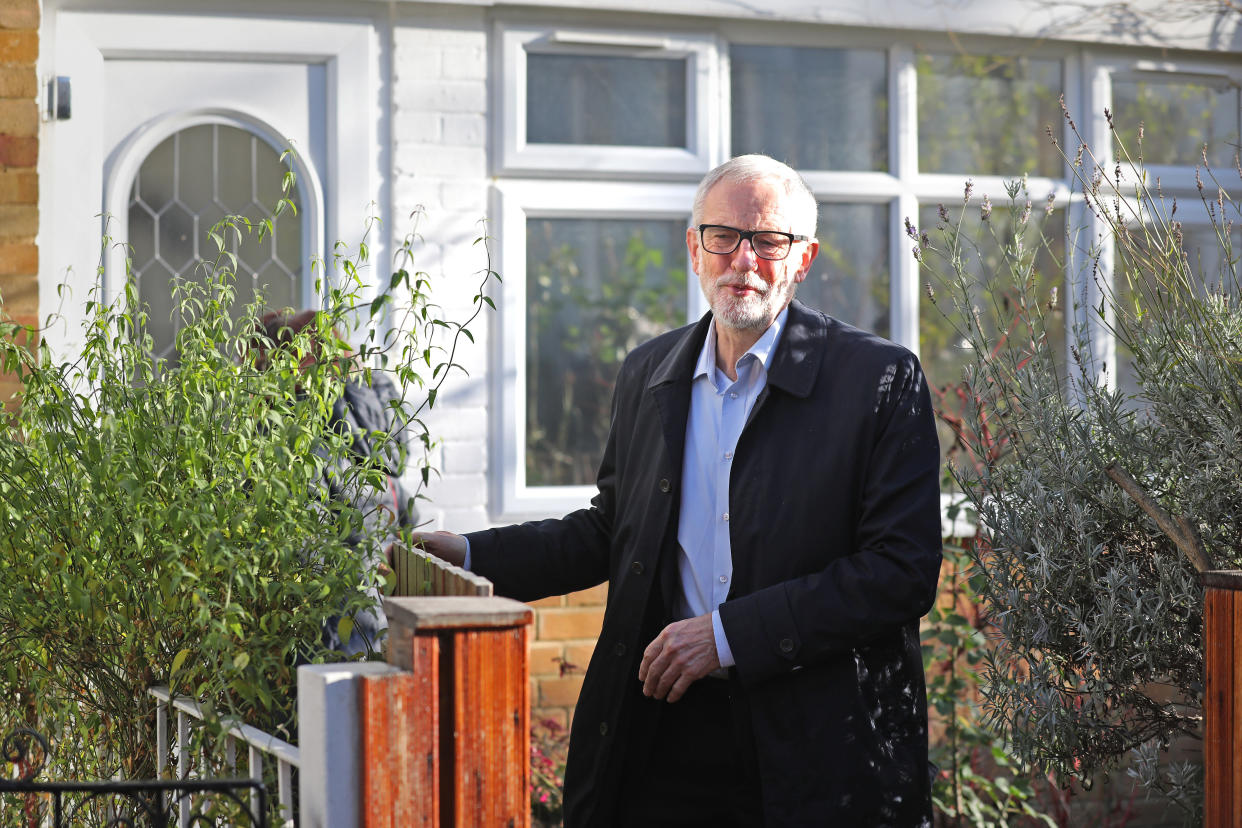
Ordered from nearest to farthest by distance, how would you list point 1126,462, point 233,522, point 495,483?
point 233,522, point 1126,462, point 495,483

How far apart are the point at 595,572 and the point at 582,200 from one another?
197cm

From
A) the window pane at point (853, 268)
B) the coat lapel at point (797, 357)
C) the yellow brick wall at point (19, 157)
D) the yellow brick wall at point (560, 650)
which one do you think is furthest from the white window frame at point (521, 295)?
the coat lapel at point (797, 357)

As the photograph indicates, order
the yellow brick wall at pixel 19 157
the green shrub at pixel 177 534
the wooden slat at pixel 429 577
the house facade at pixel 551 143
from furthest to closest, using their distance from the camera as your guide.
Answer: the house facade at pixel 551 143, the yellow brick wall at pixel 19 157, the green shrub at pixel 177 534, the wooden slat at pixel 429 577

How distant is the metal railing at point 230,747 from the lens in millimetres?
1703

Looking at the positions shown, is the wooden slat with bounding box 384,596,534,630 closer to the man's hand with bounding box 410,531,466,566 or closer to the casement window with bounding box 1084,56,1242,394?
the man's hand with bounding box 410,531,466,566

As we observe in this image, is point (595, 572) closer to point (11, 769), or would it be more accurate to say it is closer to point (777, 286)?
point (777, 286)

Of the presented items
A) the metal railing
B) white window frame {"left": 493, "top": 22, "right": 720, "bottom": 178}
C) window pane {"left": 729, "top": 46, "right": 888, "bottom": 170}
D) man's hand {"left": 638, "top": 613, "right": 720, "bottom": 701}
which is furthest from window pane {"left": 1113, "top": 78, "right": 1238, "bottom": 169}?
the metal railing

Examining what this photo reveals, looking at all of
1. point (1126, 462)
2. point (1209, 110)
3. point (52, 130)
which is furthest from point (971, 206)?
point (52, 130)

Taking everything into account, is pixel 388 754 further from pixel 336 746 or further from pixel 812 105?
pixel 812 105

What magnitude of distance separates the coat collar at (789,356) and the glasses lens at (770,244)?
14 cm

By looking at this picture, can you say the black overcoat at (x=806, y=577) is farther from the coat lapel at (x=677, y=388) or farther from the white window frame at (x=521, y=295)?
the white window frame at (x=521, y=295)

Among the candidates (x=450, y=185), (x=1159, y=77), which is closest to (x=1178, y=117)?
(x=1159, y=77)

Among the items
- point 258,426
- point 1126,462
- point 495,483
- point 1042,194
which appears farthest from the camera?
point 1042,194

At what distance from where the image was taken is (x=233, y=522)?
1.82 meters
